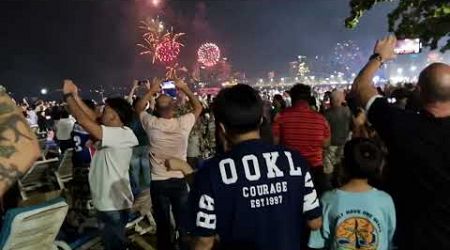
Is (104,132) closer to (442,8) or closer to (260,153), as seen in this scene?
(260,153)

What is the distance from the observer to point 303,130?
254 inches

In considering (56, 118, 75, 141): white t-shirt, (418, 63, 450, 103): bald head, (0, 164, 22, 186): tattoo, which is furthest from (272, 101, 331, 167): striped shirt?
(56, 118, 75, 141): white t-shirt

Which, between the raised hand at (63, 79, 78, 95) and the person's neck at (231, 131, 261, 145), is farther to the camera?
the raised hand at (63, 79, 78, 95)

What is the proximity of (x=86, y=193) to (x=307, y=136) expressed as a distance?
4580mm

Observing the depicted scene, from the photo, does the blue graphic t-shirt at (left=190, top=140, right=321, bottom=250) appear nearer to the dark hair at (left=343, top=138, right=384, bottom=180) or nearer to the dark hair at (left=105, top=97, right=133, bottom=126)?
the dark hair at (left=343, top=138, right=384, bottom=180)

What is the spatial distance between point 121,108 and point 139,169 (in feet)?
12.2

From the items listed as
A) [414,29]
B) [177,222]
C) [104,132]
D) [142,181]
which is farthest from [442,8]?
[104,132]

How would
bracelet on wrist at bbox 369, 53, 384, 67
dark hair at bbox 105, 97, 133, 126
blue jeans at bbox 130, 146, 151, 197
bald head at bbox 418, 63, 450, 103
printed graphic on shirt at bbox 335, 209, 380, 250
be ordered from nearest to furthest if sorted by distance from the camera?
bald head at bbox 418, 63, 450, 103
bracelet on wrist at bbox 369, 53, 384, 67
printed graphic on shirt at bbox 335, 209, 380, 250
dark hair at bbox 105, 97, 133, 126
blue jeans at bbox 130, 146, 151, 197

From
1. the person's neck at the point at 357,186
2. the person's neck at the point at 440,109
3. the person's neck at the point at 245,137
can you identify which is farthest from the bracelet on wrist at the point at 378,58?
the person's neck at the point at 245,137

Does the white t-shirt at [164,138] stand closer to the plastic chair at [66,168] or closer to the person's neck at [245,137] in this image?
the person's neck at [245,137]

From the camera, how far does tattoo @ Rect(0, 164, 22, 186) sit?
73.4 inches

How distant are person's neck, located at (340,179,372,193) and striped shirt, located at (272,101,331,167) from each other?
2783 mm

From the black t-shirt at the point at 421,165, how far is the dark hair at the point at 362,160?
22.3 inches

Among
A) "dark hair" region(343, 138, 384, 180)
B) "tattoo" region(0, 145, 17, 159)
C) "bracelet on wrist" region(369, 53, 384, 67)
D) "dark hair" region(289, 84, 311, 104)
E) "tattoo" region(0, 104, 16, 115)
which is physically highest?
"bracelet on wrist" region(369, 53, 384, 67)
